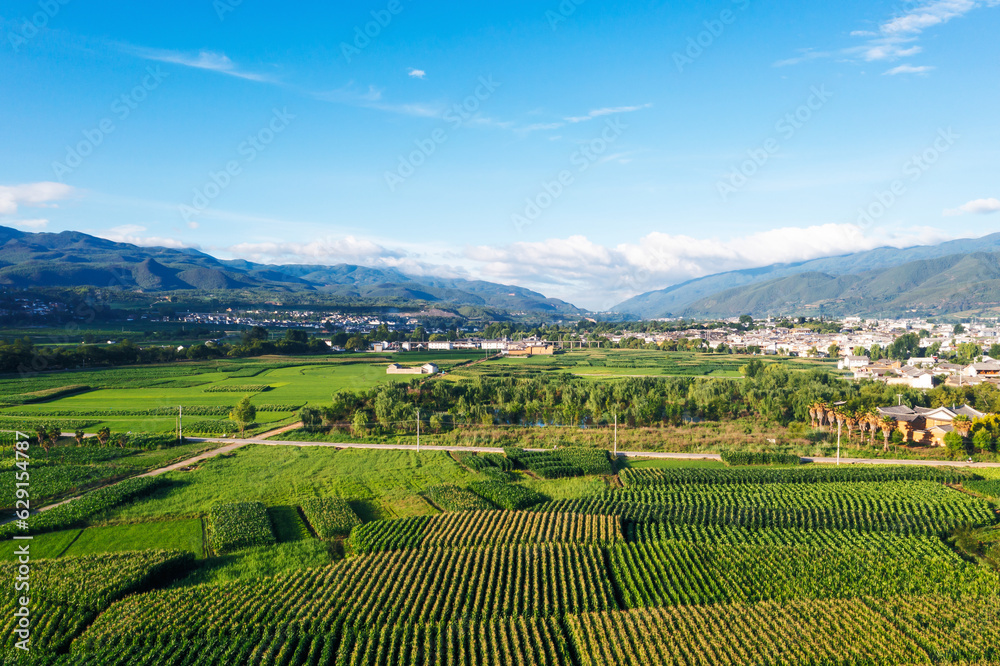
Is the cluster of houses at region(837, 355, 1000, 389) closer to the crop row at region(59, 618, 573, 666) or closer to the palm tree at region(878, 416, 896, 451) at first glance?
the palm tree at region(878, 416, 896, 451)

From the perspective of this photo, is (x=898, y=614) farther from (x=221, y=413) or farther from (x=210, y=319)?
(x=210, y=319)

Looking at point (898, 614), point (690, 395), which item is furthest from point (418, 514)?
point (690, 395)

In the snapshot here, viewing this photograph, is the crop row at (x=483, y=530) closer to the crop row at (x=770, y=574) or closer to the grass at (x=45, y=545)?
the crop row at (x=770, y=574)

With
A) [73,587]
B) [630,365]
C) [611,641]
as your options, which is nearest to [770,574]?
[611,641]

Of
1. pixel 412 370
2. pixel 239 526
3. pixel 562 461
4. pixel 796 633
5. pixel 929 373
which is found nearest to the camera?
pixel 796 633

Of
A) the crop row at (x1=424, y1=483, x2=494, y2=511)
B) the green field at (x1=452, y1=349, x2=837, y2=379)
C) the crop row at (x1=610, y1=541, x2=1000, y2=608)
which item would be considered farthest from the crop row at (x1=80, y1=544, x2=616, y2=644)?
the green field at (x1=452, y1=349, x2=837, y2=379)

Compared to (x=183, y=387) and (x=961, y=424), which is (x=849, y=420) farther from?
(x=183, y=387)
